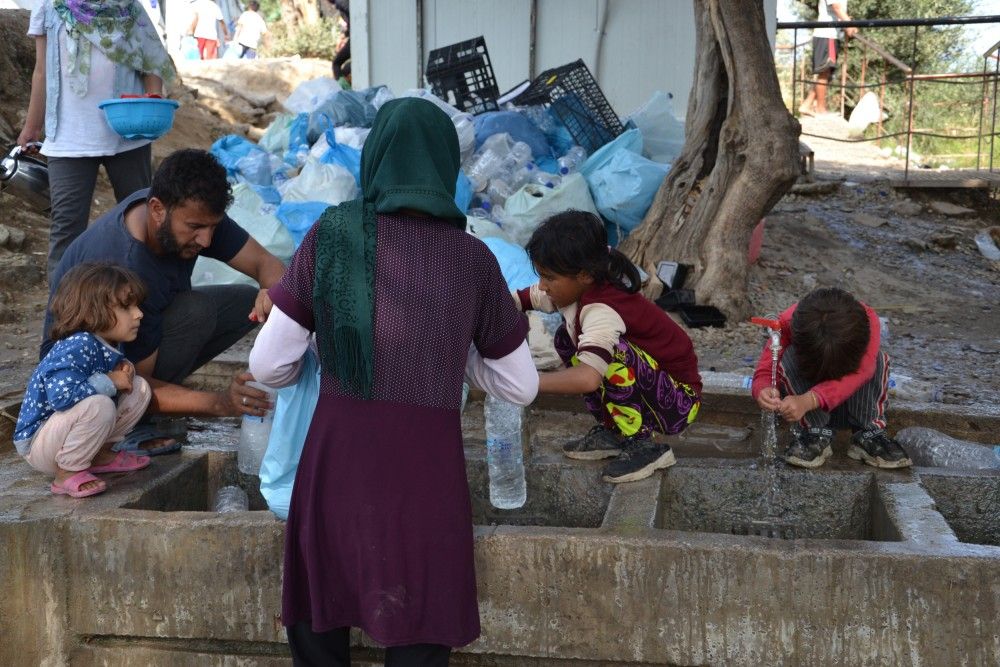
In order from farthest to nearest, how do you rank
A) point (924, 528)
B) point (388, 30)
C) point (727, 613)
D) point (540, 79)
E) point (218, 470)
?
1. point (388, 30)
2. point (540, 79)
3. point (218, 470)
4. point (924, 528)
5. point (727, 613)

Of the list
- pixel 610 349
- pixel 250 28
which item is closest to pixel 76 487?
pixel 610 349

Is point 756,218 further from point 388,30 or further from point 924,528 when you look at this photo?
point 388,30

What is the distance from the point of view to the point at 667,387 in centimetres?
336

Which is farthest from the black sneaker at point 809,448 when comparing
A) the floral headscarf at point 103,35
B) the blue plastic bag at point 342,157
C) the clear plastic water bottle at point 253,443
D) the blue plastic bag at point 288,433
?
the blue plastic bag at point 342,157

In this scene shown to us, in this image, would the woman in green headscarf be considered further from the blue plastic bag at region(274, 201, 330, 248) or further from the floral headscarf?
the blue plastic bag at region(274, 201, 330, 248)

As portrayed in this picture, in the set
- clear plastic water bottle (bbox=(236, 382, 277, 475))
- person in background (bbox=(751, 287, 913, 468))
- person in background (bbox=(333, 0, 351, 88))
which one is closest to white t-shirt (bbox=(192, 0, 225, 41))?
person in background (bbox=(333, 0, 351, 88))

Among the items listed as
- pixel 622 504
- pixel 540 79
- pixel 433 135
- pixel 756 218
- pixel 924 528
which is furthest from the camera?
pixel 540 79

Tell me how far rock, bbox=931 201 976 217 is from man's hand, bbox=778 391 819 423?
23.2ft

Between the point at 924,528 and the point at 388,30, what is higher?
the point at 388,30

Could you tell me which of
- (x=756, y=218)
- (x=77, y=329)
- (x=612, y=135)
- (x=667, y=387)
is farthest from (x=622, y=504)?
(x=612, y=135)

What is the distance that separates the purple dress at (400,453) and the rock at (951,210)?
330 inches

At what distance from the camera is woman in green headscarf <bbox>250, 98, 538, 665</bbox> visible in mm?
2168

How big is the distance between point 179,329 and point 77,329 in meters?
0.67

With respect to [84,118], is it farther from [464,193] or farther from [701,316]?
[701,316]
